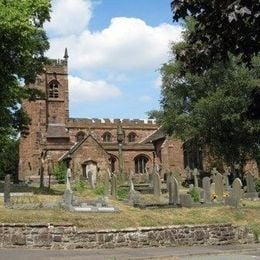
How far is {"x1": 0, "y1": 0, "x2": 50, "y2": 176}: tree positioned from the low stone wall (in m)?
13.5

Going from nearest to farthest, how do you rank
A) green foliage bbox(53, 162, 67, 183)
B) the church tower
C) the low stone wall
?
the low stone wall < green foliage bbox(53, 162, 67, 183) < the church tower

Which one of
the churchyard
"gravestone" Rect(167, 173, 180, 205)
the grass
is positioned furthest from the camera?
"gravestone" Rect(167, 173, 180, 205)

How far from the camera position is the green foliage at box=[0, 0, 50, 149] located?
25.9m

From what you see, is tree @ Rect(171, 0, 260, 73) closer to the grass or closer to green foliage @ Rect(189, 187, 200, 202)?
the grass

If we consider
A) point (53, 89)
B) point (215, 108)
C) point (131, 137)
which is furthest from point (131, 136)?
point (215, 108)

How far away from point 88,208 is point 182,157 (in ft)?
131

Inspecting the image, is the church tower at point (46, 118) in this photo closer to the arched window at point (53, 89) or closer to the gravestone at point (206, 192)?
the arched window at point (53, 89)

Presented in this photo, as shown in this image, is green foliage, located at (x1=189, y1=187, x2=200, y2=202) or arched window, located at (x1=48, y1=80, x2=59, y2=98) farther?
arched window, located at (x1=48, y1=80, x2=59, y2=98)

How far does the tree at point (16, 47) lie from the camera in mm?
25875

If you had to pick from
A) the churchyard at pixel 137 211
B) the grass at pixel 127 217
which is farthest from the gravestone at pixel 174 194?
the grass at pixel 127 217

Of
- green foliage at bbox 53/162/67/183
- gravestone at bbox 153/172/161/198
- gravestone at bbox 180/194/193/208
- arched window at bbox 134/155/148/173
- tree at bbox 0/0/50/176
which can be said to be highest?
tree at bbox 0/0/50/176

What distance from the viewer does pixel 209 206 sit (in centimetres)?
2158

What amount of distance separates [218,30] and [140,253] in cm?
971

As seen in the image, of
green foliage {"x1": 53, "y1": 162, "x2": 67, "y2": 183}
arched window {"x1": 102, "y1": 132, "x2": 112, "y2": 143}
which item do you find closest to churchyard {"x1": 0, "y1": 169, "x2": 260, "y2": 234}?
green foliage {"x1": 53, "y1": 162, "x2": 67, "y2": 183}
